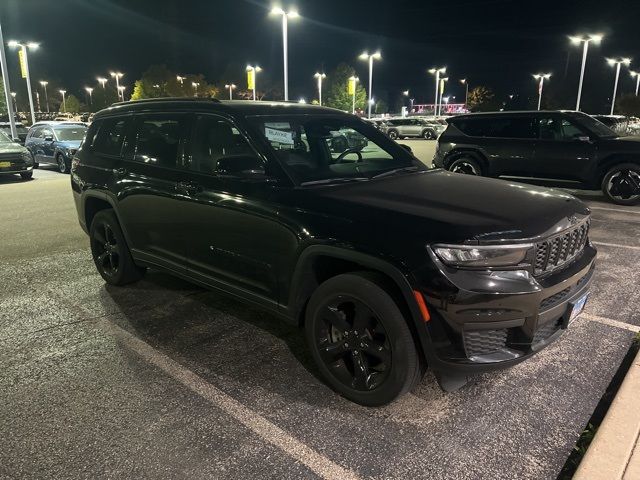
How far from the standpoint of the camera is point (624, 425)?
283 cm

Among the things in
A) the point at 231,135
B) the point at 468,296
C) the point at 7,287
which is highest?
the point at 231,135

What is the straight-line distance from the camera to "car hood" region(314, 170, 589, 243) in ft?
9.09

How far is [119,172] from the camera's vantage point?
483cm

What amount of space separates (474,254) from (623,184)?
28.7 ft

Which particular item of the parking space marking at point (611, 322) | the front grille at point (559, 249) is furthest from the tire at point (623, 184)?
the front grille at point (559, 249)

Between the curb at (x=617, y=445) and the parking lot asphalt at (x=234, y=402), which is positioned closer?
the curb at (x=617, y=445)

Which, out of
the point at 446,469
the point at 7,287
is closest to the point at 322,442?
the point at 446,469

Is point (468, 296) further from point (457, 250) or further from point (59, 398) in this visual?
point (59, 398)

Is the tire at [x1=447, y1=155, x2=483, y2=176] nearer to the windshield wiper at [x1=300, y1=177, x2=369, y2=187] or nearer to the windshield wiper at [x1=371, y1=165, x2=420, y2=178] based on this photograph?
the windshield wiper at [x1=371, y1=165, x2=420, y2=178]

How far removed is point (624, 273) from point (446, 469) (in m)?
4.20

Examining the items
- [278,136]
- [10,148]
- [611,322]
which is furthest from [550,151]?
[10,148]

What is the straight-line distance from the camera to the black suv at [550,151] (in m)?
9.73

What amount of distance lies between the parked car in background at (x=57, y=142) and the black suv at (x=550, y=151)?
12.0 metres

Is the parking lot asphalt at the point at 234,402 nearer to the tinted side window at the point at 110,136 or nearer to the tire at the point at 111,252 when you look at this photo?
the tire at the point at 111,252
